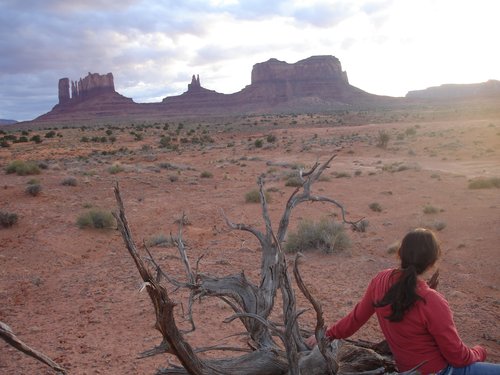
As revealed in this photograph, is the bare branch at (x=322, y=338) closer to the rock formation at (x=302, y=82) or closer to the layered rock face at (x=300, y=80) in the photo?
the rock formation at (x=302, y=82)

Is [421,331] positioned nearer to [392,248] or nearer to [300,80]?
[392,248]

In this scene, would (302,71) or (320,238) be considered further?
(302,71)

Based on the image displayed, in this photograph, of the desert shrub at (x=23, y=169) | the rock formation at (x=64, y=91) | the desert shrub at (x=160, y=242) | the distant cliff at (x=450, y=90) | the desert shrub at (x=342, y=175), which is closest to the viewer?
the desert shrub at (x=160, y=242)

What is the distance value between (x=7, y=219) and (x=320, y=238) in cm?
727

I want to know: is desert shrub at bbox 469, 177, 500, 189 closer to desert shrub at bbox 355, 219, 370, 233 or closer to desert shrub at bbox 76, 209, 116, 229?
desert shrub at bbox 355, 219, 370, 233

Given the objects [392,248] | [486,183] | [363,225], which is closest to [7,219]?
[363,225]

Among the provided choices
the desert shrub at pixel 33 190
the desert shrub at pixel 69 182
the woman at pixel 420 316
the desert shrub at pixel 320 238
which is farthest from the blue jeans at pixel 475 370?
the desert shrub at pixel 69 182

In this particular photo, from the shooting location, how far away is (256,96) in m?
125

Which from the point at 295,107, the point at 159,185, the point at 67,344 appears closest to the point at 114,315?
the point at 67,344

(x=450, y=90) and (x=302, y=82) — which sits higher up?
(x=302, y=82)

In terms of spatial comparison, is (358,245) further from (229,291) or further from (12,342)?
(12,342)

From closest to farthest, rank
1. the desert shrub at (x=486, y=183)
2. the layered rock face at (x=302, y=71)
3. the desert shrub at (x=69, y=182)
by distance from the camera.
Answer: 1. the desert shrub at (x=486, y=183)
2. the desert shrub at (x=69, y=182)
3. the layered rock face at (x=302, y=71)

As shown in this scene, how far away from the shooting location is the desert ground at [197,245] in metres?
5.34

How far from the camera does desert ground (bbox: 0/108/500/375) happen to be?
5340 millimetres
